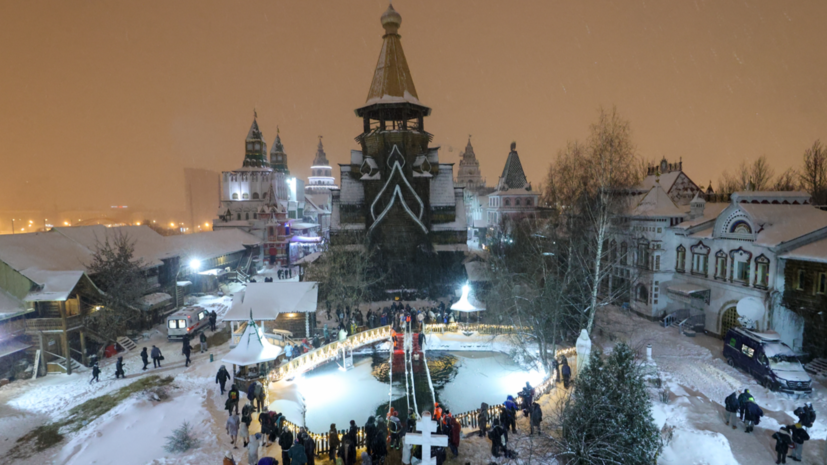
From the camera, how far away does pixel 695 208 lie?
2264 cm

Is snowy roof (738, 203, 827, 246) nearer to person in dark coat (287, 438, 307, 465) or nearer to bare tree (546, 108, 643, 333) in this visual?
bare tree (546, 108, 643, 333)

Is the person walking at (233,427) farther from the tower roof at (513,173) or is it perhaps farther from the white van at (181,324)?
the tower roof at (513,173)

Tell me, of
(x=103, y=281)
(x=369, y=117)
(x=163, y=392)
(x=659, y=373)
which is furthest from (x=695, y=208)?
(x=103, y=281)

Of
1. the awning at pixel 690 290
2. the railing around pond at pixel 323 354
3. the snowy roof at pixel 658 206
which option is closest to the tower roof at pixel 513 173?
the snowy roof at pixel 658 206

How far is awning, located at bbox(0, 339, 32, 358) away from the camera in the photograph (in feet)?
52.0

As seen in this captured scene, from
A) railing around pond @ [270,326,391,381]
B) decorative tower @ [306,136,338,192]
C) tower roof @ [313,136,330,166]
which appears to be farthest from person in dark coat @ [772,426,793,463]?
tower roof @ [313,136,330,166]

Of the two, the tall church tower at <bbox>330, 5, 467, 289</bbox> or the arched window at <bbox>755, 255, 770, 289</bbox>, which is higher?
the tall church tower at <bbox>330, 5, 467, 289</bbox>

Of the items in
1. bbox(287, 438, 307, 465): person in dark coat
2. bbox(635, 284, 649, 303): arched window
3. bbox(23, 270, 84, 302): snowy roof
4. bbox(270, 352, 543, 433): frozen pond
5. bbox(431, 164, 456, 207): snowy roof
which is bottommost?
bbox(270, 352, 543, 433): frozen pond

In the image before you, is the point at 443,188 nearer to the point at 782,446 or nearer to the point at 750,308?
the point at 750,308

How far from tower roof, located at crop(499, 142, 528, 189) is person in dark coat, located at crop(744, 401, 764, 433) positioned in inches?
1707

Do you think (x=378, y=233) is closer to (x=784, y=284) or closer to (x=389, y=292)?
(x=389, y=292)

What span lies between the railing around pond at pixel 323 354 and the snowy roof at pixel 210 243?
21.3 m

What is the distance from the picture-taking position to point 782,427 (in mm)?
9578

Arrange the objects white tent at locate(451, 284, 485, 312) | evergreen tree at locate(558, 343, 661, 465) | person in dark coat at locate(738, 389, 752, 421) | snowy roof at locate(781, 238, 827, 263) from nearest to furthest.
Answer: evergreen tree at locate(558, 343, 661, 465)
person in dark coat at locate(738, 389, 752, 421)
snowy roof at locate(781, 238, 827, 263)
white tent at locate(451, 284, 485, 312)
